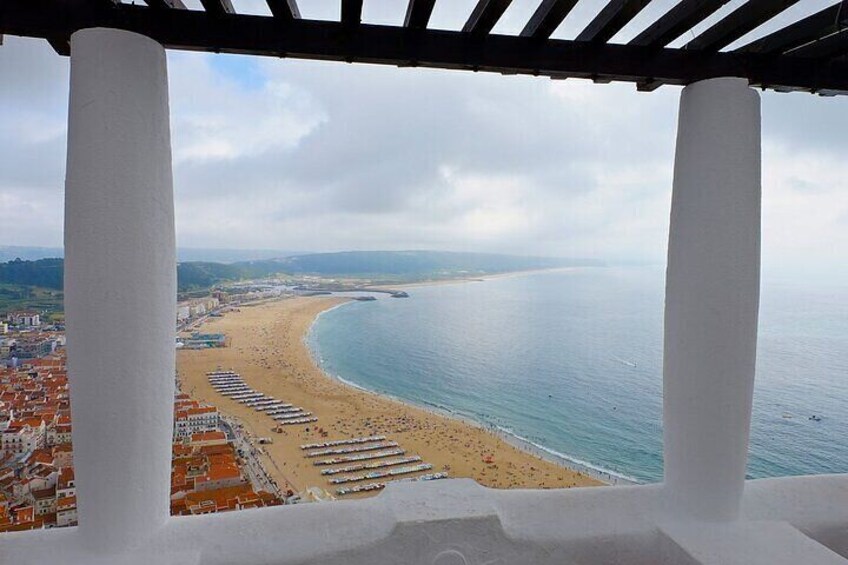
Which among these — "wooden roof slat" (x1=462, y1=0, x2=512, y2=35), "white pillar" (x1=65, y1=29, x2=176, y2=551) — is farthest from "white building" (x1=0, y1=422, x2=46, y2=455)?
"wooden roof slat" (x1=462, y1=0, x2=512, y2=35)

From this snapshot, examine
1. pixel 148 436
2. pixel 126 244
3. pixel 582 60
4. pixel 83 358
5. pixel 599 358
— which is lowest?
pixel 599 358

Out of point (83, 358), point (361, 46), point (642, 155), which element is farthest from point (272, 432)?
point (642, 155)

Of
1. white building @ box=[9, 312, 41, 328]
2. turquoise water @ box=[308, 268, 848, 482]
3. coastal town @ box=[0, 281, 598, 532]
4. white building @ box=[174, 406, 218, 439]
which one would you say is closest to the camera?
coastal town @ box=[0, 281, 598, 532]

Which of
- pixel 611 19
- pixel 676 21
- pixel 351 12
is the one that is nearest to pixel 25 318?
pixel 351 12

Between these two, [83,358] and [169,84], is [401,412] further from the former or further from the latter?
[169,84]

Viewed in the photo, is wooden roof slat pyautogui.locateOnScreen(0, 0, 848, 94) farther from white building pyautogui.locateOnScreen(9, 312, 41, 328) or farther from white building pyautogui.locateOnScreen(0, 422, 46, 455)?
white building pyautogui.locateOnScreen(0, 422, 46, 455)

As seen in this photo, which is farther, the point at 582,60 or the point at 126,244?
the point at 582,60

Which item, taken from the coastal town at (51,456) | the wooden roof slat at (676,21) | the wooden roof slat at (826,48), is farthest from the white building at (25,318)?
the wooden roof slat at (826,48)
